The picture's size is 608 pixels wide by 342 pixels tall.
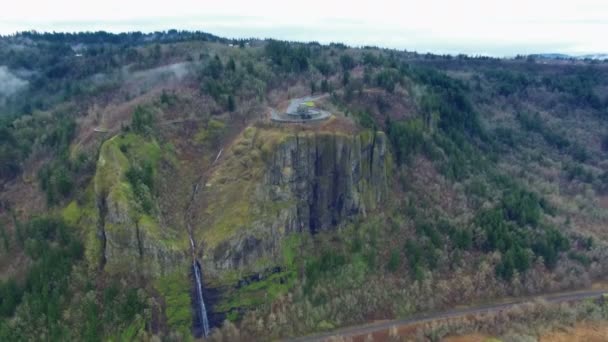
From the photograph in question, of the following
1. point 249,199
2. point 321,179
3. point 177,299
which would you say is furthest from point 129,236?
point 321,179

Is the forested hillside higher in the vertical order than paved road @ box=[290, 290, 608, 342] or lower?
higher

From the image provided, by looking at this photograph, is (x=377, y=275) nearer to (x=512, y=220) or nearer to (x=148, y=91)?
(x=512, y=220)

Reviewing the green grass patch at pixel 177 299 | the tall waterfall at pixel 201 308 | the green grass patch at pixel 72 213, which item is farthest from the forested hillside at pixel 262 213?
the tall waterfall at pixel 201 308

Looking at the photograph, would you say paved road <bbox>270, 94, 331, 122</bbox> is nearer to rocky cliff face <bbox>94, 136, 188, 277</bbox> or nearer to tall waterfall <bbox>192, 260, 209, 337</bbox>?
rocky cliff face <bbox>94, 136, 188, 277</bbox>

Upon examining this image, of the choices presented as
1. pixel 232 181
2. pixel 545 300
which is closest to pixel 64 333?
pixel 232 181

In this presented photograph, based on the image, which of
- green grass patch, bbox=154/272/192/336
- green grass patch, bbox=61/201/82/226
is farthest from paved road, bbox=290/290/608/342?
green grass patch, bbox=61/201/82/226
